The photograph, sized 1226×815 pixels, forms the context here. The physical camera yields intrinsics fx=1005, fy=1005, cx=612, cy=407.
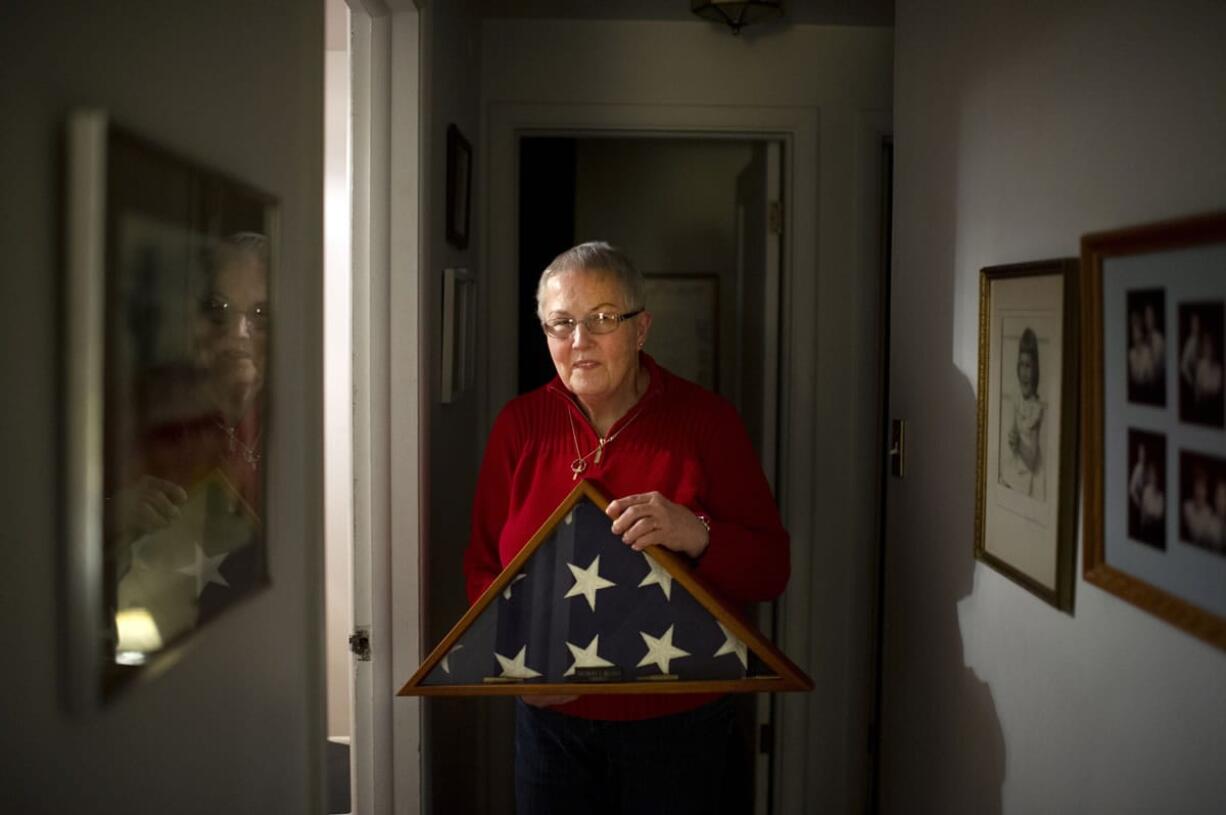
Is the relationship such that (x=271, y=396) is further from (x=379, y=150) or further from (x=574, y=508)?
(x=379, y=150)

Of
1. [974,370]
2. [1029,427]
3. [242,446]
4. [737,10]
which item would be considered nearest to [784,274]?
[737,10]

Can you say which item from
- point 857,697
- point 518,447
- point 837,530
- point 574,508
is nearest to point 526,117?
point 518,447

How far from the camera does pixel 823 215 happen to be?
290 cm

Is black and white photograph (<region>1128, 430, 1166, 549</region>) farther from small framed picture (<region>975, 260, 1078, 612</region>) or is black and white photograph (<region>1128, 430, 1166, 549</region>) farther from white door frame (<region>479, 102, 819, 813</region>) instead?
white door frame (<region>479, 102, 819, 813</region>)

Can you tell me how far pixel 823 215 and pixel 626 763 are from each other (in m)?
1.70

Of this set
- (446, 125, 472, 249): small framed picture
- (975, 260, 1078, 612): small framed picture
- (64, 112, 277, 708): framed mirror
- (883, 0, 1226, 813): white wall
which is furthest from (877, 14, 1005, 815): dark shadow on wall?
(64, 112, 277, 708): framed mirror

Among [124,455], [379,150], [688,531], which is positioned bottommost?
[688,531]

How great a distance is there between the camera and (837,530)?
2959 mm

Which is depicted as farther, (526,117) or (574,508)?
(526,117)

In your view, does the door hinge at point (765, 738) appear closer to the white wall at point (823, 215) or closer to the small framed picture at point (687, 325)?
the white wall at point (823, 215)

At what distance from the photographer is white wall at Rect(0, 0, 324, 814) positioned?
2.25 feet

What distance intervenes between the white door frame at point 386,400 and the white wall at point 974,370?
41.0 inches

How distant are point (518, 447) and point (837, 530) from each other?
A: 1356 millimetres

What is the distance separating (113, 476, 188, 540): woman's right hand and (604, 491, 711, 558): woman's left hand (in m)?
0.65
